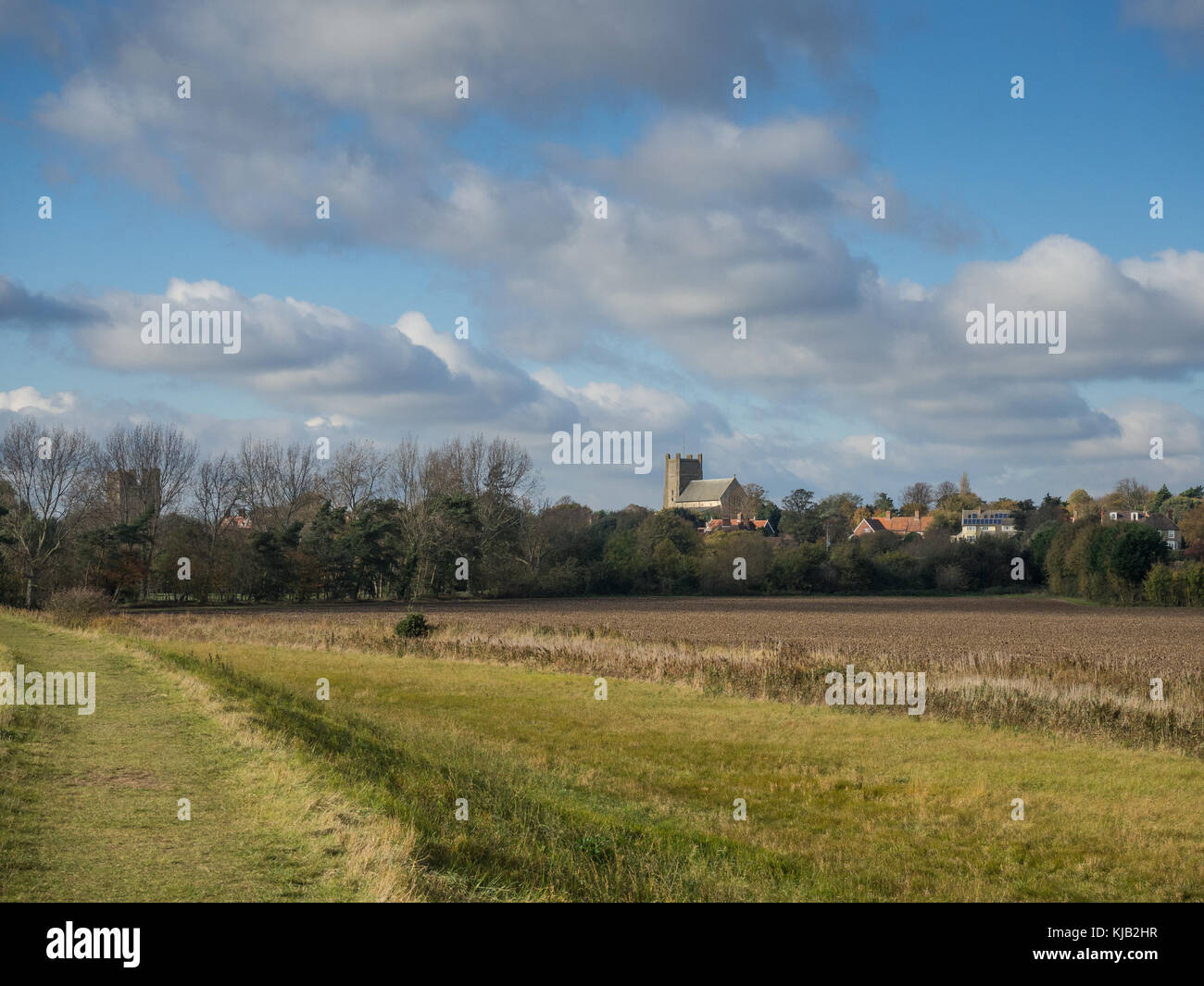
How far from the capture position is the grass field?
8.01 meters

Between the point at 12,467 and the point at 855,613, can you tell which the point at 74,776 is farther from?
the point at 12,467

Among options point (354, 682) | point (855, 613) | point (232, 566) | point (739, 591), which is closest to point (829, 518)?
point (739, 591)

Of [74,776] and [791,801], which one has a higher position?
[74,776]

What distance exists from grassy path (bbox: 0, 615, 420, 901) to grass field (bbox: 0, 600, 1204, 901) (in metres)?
0.04

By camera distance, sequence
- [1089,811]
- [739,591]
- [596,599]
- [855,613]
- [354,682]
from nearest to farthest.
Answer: [1089,811] < [354,682] < [855,613] < [596,599] < [739,591]

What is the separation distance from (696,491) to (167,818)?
18155 centimetres

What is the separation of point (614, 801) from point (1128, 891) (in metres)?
6.17

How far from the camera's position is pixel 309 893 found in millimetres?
6957

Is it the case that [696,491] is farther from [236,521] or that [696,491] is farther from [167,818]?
[167,818]

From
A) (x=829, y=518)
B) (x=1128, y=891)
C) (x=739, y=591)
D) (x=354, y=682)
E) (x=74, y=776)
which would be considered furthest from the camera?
(x=829, y=518)

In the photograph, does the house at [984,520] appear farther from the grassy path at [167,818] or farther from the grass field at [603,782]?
the grassy path at [167,818]

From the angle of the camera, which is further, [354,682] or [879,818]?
[354,682]

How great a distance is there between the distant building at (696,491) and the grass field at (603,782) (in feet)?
472

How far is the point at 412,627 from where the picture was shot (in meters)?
34.1
